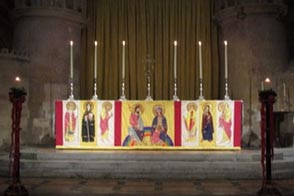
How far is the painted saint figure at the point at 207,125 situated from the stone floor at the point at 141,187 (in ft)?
5.65

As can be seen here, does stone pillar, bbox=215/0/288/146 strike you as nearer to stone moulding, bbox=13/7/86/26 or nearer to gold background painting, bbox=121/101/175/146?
gold background painting, bbox=121/101/175/146

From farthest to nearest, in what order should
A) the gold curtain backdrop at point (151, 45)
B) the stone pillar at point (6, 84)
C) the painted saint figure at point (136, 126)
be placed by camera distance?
1. the gold curtain backdrop at point (151, 45)
2. the stone pillar at point (6, 84)
3. the painted saint figure at point (136, 126)

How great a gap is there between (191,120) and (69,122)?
7.79 ft

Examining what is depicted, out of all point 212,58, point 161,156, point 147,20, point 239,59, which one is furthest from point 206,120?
point 147,20

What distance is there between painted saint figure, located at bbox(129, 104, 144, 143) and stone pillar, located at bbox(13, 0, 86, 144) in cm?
250

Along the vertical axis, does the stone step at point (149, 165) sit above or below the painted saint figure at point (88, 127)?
below

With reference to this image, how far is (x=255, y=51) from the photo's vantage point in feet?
37.6

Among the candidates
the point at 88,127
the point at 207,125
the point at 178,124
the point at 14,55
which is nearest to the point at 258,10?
the point at 207,125

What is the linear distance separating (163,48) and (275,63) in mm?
2962

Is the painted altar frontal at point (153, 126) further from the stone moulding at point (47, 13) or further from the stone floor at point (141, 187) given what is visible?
the stone moulding at point (47, 13)

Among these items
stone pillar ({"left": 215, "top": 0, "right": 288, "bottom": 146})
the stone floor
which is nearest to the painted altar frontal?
the stone floor

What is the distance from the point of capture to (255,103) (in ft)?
37.5

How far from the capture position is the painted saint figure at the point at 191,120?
9836mm

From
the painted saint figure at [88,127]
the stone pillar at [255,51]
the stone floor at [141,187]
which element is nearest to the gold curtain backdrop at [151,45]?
the stone pillar at [255,51]
